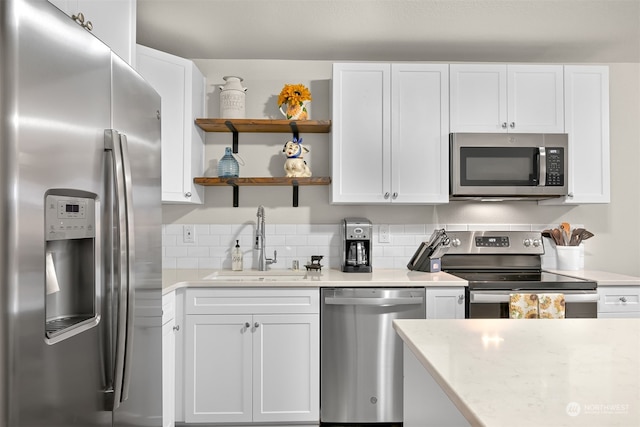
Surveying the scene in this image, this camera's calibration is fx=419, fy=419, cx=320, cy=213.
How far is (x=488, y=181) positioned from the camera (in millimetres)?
2715

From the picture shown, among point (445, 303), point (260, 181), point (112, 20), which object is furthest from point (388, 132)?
point (112, 20)

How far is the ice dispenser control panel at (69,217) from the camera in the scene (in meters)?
0.94

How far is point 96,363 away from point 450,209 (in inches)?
99.1

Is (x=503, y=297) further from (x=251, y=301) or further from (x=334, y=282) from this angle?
(x=251, y=301)

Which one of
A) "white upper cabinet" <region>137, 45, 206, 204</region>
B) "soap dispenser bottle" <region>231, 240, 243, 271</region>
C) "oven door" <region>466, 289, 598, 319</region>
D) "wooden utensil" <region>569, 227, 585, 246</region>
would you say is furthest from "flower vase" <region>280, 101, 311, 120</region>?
"wooden utensil" <region>569, 227, 585, 246</region>

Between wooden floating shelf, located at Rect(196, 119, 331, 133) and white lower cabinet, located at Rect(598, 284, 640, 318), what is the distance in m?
1.96

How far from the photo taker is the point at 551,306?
2361 mm

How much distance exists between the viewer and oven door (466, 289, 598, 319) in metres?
2.38

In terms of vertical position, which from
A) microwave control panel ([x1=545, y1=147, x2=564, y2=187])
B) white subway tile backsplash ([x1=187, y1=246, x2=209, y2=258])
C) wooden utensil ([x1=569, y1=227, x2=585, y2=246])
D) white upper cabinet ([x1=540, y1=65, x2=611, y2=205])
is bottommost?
white subway tile backsplash ([x1=187, y1=246, x2=209, y2=258])

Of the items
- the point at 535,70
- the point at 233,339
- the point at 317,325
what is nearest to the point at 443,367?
the point at 317,325

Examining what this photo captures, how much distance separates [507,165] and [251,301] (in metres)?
1.83

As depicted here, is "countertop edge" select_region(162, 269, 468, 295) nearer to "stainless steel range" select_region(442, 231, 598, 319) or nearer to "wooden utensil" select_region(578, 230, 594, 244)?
"stainless steel range" select_region(442, 231, 598, 319)

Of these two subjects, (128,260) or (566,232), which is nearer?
(128,260)

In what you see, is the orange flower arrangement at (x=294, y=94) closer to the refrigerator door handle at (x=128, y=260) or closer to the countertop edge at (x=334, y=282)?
the countertop edge at (x=334, y=282)
